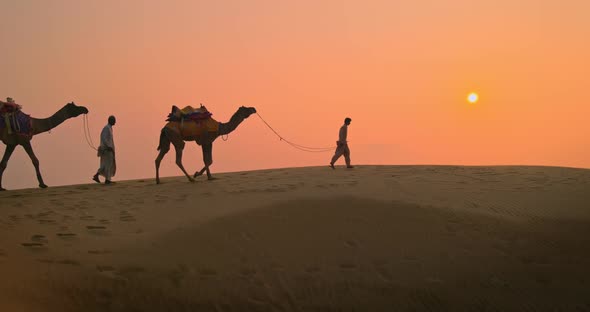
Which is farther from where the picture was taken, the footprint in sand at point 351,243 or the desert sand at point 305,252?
the footprint in sand at point 351,243

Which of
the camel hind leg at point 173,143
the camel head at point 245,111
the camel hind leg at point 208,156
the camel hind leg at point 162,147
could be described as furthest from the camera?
the camel head at point 245,111

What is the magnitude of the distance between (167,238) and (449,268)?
4.12m

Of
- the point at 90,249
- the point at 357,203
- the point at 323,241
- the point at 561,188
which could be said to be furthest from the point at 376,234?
the point at 561,188

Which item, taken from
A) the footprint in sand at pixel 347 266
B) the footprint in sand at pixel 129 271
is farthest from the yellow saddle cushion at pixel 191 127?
the footprint in sand at pixel 347 266

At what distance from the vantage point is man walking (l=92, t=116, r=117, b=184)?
1614cm

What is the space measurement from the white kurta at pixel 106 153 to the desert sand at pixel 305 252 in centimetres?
400

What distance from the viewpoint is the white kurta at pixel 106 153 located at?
16156 millimetres

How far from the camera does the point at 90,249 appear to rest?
8375 mm

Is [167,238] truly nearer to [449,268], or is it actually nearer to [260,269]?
[260,269]

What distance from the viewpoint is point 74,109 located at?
16.9m

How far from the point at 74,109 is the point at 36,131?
133 cm

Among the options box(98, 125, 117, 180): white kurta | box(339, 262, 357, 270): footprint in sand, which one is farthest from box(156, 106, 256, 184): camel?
box(339, 262, 357, 270): footprint in sand

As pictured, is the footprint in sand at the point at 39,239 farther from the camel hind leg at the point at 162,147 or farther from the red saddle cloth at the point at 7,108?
the red saddle cloth at the point at 7,108

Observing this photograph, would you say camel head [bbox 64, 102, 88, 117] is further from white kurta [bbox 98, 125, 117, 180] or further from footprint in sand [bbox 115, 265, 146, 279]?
footprint in sand [bbox 115, 265, 146, 279]
